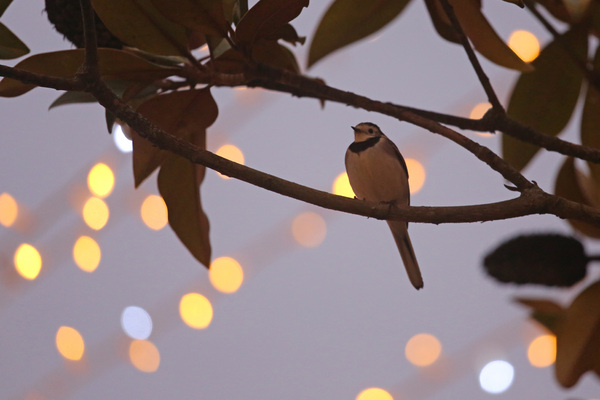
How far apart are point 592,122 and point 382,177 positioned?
32 cm

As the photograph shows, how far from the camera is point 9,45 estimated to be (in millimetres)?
684

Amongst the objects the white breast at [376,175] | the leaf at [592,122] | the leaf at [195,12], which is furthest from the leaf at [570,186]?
the leaf at [195,12]

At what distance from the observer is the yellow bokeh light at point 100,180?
2.04 metres

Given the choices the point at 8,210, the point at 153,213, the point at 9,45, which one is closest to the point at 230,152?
the point at 153,213

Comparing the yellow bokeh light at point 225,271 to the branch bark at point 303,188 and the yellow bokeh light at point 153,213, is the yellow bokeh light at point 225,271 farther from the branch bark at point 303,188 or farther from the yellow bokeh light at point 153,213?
the branch bark at point 303,188

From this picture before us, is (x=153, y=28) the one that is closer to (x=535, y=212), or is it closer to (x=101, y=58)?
(x=101, y=58)

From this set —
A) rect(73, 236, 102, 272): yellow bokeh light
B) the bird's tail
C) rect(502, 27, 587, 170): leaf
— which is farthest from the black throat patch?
rect(73, 236, 102, 272): yellow bokeh light

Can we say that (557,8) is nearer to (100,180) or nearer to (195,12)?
(195,12)

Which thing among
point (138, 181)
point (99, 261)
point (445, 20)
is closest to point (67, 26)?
point (138, 181)

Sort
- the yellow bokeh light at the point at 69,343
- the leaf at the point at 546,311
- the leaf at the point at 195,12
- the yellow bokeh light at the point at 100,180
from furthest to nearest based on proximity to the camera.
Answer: the yellow bokeh light at the point at 100,180 < the yellow bokeh light at the point at 69,343 < the leaf at the point at 546,311 < the leaf at the point at 195,12

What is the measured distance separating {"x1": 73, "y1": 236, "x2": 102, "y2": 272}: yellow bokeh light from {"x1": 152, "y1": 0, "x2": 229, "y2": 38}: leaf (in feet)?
4.68

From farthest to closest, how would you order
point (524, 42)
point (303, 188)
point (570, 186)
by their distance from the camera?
point (524, 42) → point (570, 186) → point (303, 188)

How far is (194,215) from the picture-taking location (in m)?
0.81

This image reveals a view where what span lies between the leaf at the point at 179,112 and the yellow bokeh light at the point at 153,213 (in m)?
1.27
